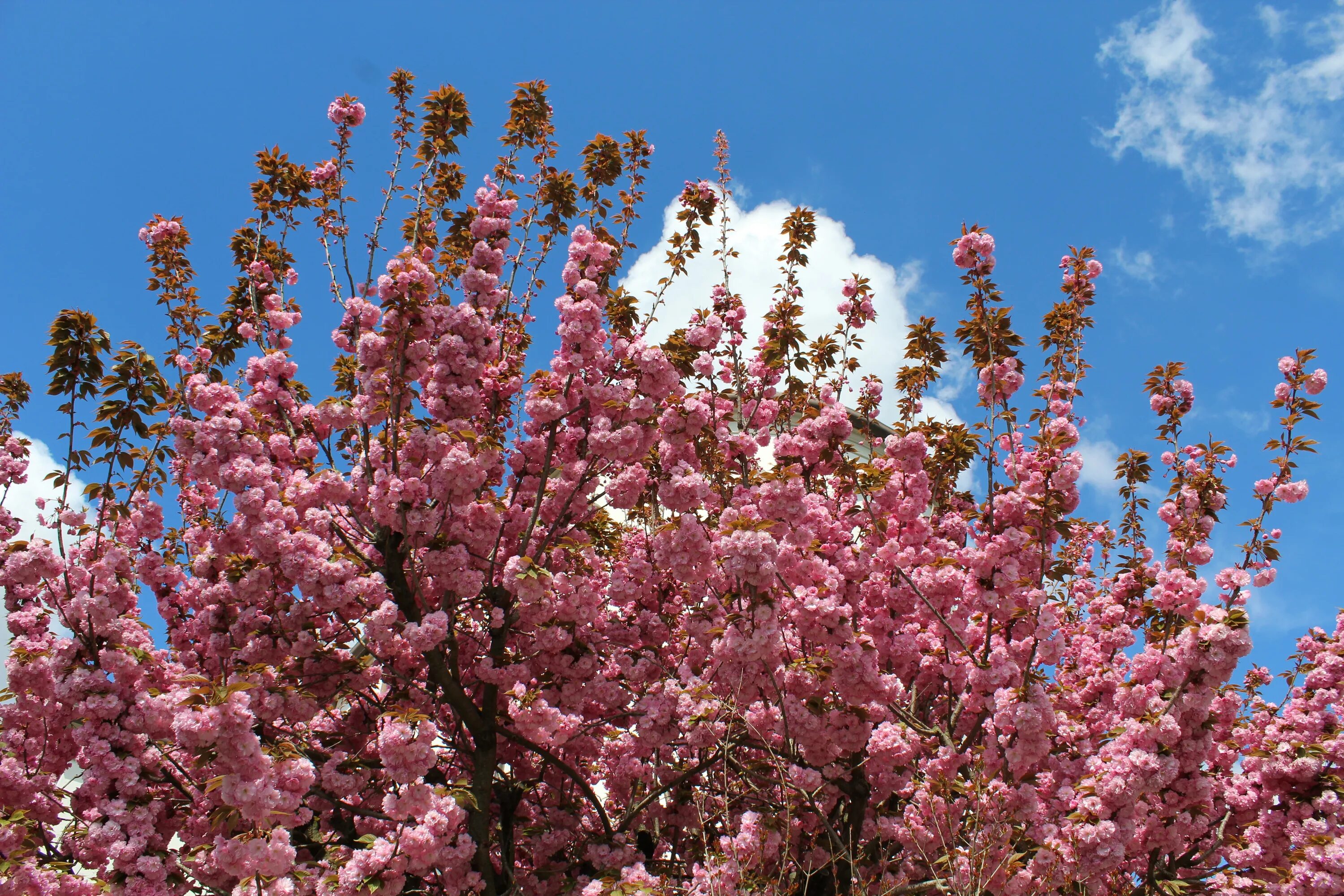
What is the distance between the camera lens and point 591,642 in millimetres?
6605

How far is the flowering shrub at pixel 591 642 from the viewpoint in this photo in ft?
16.5

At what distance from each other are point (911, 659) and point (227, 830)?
15.4ft

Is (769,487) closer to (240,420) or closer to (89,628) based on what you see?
(240,420)

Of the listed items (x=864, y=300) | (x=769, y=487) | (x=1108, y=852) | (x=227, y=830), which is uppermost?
(x=864, y=300)

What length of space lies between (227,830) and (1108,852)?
5121mm

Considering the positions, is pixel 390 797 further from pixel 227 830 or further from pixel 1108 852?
pixel 1108 852

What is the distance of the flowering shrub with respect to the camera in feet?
16.5

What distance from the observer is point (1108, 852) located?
4984 mm

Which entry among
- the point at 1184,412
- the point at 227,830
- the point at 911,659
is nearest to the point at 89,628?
the point at 227,830

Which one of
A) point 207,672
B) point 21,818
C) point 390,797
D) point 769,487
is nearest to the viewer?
point 21,818

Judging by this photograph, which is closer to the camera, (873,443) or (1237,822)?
(1237,822)

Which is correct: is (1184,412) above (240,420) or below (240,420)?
above

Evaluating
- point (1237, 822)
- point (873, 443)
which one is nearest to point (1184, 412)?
point (873, 443)

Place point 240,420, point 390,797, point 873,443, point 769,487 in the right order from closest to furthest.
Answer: point 390,797
point 769,487
point 240,420
point 873,443
